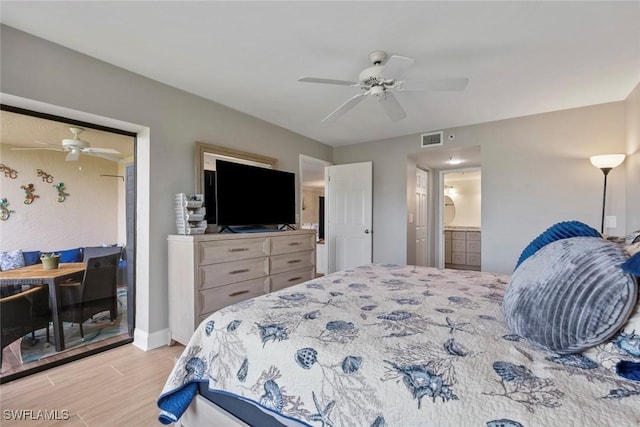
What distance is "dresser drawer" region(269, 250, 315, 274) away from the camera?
3123 mm

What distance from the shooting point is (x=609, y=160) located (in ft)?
9.12

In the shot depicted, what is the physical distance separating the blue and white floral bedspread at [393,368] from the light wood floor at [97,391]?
0.79m

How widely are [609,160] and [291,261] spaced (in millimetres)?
3351

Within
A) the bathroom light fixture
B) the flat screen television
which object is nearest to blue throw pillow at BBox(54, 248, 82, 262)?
the flat screen television

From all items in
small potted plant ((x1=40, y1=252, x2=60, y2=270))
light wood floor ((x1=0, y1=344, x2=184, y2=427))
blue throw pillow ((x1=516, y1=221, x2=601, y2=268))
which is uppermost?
blue throw pillow ((x1=516, y1=221, x2=601, y2=268))

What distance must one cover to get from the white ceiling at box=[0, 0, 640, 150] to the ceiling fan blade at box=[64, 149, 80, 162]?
79 cm

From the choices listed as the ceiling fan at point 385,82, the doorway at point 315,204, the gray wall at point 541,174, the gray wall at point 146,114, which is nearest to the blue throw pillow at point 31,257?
the gray wall at point 146,114

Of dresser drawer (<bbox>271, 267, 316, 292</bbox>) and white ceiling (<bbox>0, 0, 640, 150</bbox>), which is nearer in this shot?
white ceiling (<bbox>0, 0, 640, 150</bbox>)

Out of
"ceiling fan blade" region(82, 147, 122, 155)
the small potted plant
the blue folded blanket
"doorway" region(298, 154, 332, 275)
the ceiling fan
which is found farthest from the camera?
"doorway" region(298, 154, 332, 275)

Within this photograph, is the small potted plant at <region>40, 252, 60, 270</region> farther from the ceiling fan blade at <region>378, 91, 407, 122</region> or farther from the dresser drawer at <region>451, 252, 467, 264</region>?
the dresser drawer at <region>451, 252, 467, 264</region>

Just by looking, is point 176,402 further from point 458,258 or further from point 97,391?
point 458,258

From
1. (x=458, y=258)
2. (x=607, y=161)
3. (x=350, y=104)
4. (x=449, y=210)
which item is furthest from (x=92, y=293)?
(x=449, y=210)

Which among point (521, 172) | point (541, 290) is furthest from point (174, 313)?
point (521, 172)

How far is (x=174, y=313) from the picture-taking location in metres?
2.61
